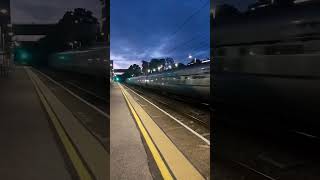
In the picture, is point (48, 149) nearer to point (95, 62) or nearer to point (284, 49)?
point (284, 49)

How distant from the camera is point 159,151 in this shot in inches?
360

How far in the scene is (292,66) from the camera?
10523 mm

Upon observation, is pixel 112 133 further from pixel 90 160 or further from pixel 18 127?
pixel 90 160

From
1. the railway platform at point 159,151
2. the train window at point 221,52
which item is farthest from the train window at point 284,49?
the train window at point 221,52

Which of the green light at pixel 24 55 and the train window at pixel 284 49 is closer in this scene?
the train window at pixel 284 49

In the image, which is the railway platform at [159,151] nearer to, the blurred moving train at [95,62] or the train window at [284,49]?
the train window at [284,49]

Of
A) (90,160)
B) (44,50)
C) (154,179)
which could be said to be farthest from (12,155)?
(44,50)

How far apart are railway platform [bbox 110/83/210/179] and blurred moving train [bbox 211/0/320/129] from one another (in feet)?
7.96

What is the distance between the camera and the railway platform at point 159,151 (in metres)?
7.21

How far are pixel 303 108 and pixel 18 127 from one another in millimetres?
8604

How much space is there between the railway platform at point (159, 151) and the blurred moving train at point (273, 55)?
7.96 feet

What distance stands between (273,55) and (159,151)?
4682 millimetres

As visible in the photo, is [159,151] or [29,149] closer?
[29,149]

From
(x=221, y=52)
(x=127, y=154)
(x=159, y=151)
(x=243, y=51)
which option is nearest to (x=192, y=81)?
(x=221, y=52)
